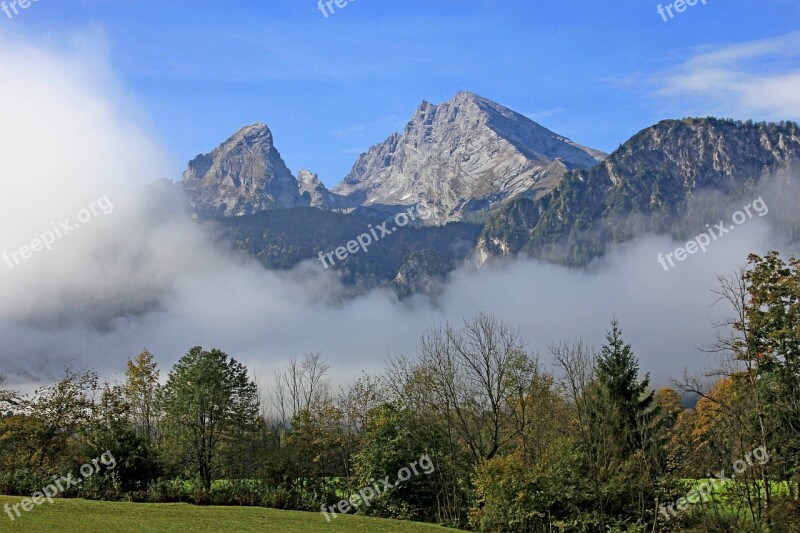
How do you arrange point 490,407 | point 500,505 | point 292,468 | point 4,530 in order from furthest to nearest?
point 292,468, point 490,407, point 500,505, point 4,530

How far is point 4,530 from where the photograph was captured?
34375 millimetres

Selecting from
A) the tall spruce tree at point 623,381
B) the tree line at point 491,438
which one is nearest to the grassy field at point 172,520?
the tree line at point 491,438

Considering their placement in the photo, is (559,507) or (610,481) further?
(559,507)

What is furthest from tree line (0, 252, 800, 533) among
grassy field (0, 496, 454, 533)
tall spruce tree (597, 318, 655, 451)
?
grassy field (0, 496, 454, 533)

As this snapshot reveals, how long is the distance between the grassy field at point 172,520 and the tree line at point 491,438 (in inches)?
229

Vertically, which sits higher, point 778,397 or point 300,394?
point 300,394

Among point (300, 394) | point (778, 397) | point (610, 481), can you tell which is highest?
point (300, 394)

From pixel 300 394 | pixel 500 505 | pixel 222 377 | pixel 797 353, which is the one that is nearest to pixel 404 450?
pixel 500 505

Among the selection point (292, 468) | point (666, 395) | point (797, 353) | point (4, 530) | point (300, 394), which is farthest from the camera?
point (666, 395)

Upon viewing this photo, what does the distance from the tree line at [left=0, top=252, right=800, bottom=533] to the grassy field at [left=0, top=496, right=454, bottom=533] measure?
19.0 feet

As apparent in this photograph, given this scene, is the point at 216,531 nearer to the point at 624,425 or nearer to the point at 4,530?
the point at 4,530

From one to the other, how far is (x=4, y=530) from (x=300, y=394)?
210ft

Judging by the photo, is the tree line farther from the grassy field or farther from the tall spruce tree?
the grassy field

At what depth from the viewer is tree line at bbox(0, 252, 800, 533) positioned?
1797 inches
